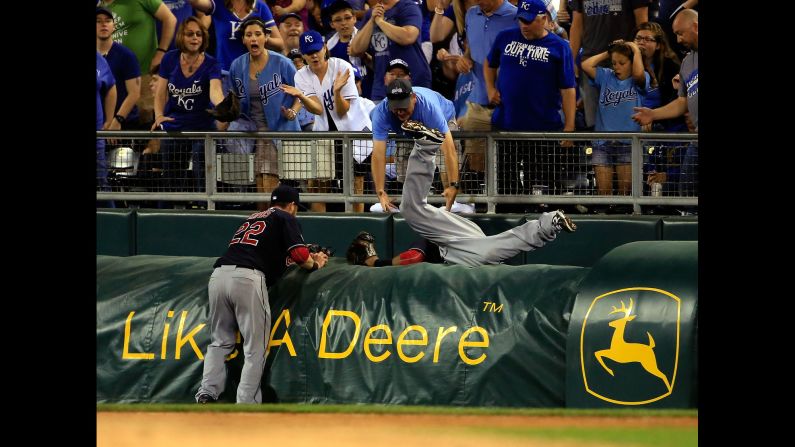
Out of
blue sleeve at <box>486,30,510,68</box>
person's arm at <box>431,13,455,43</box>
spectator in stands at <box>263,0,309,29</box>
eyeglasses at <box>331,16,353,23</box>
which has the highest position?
spectator in stands at <box>263,0,309,29</box>

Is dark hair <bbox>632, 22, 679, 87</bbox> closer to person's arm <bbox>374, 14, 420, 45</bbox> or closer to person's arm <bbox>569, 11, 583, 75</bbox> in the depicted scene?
person's arm <bbox>569, 11, 583, 75</bbox>

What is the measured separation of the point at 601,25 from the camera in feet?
40.7

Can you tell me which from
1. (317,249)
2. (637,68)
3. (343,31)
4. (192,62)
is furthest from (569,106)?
(192,62)

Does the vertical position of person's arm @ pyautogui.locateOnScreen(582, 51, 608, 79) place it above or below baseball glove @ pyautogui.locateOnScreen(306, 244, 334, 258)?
above

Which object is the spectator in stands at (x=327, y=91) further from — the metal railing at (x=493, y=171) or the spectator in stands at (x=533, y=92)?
the spectator in stands at (x=533, y=92)

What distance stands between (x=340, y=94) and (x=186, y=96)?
1.57m

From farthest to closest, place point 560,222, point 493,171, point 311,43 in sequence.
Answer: point 311,43 → point 493,171 → point 560,222

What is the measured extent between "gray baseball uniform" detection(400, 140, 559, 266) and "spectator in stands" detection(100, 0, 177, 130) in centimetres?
415

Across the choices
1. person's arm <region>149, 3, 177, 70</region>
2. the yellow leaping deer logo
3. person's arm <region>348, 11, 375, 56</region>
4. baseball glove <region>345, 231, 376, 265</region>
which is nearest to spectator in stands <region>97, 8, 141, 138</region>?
person's arm <region>149, 3, 177, 70</region>

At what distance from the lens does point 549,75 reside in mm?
11547

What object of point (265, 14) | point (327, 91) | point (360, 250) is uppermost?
point (265, 14)

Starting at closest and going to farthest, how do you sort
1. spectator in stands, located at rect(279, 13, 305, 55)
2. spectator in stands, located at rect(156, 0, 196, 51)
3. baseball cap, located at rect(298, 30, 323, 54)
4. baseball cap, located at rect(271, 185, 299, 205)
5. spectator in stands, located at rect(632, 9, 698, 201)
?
baseball cap, located at rect(271, 185, 299, 205) → spectator in stands, located at rect(632, 9, 698, 201) → baseball cap, located at rect(298, 30, 323, 54) → spectator in stands, located at rect(279, 13, 305, 55) → spectator in stands, located at rect(156, 0, 196, 51)

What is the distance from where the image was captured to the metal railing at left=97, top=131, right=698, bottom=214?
37.2 feet

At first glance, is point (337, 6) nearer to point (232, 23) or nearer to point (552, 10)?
point (232, 23)
